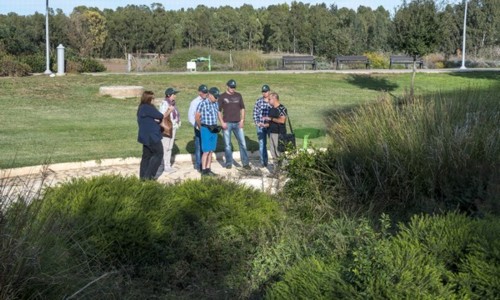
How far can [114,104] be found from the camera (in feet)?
69.5

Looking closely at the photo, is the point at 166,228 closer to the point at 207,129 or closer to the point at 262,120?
the point at 207,129

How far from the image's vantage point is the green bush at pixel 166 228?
5391 millimetres

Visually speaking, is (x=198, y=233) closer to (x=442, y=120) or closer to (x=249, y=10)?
(x=442, y=120)

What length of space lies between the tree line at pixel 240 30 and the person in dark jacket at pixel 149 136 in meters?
41.4

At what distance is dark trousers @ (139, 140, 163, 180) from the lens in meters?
9.55

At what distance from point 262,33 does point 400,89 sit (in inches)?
1780

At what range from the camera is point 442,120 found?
7.75 meters

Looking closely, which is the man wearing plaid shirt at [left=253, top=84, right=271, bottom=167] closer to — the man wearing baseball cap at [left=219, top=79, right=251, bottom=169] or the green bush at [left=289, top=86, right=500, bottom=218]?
the man wearing baseball cap at [left=219, top=79, right=251, bottom=169]

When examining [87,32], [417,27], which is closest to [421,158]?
[417,27]

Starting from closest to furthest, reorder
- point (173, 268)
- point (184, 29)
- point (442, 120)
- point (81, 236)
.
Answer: point (81, 236) < point (173, 268) < point (442, 120) < point (184, 29)

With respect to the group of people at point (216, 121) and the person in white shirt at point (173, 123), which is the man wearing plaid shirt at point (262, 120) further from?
the person in white shirt at point (173, 123)

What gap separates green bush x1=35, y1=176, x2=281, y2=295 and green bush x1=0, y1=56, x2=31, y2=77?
2250cm

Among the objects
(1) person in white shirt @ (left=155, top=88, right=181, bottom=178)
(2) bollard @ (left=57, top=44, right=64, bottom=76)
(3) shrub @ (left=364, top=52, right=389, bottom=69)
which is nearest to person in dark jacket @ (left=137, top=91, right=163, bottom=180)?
(1) person in white shirt @ (left=155, top=88, right=181, bottom=178)

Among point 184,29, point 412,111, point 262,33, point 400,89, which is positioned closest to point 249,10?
point 262,33
